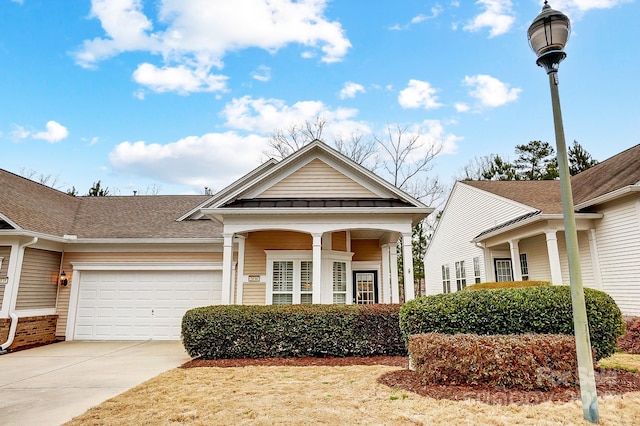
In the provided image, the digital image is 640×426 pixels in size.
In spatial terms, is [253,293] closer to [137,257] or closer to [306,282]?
[306,282]

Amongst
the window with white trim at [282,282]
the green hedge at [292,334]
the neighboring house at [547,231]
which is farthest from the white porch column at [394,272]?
the neighboring house at [547,231]

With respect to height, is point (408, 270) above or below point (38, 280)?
above

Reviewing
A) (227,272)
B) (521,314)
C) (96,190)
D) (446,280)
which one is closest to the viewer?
(521,314)

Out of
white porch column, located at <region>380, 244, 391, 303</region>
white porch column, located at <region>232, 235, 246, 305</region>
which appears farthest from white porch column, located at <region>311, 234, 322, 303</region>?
white porch column, located at <region>380, 244, 391, 303</region>

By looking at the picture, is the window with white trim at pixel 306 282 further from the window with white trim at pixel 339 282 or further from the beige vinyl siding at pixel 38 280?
the beige vinyl siding at pixel 38 280

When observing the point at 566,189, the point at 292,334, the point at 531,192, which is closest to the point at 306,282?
the point at 292,334

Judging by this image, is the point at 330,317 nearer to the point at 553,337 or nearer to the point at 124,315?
the point at 553,337

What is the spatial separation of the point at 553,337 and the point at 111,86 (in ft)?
55.3

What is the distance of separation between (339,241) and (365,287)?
2114 mm

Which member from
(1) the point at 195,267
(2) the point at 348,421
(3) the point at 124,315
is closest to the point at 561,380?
(2) the point at 348,421

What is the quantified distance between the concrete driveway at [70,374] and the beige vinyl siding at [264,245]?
3.03 meters

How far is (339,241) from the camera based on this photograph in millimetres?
11383

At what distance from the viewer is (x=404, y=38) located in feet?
46.5

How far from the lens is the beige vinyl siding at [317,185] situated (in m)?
10.5
